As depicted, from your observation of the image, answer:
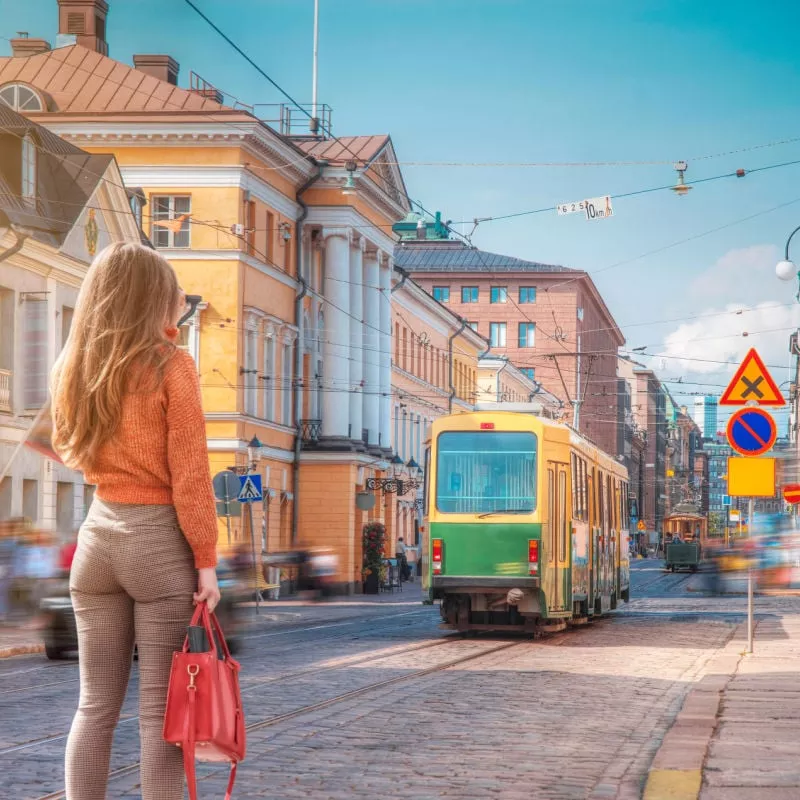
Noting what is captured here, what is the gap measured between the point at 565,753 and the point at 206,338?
116 ft

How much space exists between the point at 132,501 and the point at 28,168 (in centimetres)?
3011

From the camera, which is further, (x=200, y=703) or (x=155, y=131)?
(x=155, y=131)

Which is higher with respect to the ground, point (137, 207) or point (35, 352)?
point (137, 207)

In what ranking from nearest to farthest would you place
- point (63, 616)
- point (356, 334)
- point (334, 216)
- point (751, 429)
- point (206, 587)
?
point (206, 587)
point (751, 429)
point (63, 616)
point (334, 216)
point (356, 334)

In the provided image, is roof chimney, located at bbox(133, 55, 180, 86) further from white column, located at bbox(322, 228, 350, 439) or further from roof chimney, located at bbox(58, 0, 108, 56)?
white column, located at bbox(322, 228, 350, 439)

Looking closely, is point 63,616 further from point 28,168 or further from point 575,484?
point 28,168

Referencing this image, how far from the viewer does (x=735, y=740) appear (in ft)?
31.9

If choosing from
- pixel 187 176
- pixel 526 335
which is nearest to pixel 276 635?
pixel 187 176

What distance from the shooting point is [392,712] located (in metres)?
12.0

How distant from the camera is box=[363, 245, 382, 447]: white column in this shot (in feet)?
180

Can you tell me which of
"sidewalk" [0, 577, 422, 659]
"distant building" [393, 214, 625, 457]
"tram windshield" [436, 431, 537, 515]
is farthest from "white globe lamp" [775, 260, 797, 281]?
"distant building" [393, 214, 625, 457]

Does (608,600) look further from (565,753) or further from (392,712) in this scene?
(565,753)

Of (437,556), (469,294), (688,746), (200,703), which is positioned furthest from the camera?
(469,294)

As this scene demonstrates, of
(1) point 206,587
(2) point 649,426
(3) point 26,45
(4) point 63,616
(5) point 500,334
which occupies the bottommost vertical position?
(4) point 63,616
